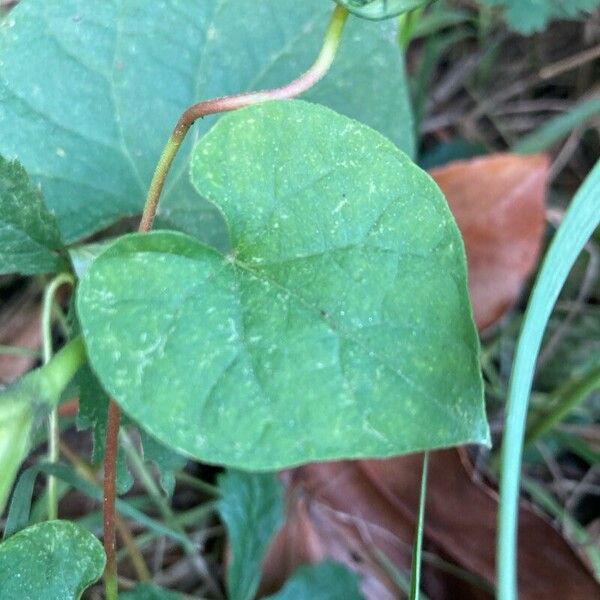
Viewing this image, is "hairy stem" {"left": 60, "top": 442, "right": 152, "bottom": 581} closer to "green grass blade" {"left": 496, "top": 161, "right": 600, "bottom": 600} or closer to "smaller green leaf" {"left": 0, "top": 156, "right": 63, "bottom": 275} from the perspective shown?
"smaller green leaf" {"left": 0, "top": 156, "right": 63, "bottom": 275}

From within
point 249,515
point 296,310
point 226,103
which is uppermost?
point 226,103

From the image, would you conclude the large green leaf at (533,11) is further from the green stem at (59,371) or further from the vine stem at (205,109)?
the green stem at (59,371)

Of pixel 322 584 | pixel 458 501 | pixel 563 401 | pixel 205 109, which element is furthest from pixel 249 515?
pixel 205 109

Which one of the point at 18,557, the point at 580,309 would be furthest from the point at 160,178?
the point at 580,309

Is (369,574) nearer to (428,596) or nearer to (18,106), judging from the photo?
(428,596)

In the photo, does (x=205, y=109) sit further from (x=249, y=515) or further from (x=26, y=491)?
(x=249, y=515)

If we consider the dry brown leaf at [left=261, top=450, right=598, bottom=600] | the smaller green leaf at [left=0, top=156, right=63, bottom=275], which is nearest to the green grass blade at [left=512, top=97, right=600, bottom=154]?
the dry brown leaf at [left=261, top=450, right=598, bottom=600]

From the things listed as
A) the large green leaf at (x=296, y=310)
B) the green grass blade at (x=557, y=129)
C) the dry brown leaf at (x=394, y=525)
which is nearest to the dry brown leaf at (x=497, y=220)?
the green grass blade at (x=557, y=129)
